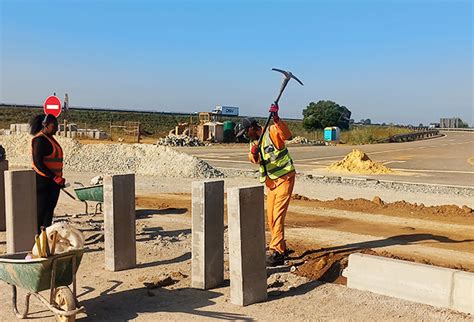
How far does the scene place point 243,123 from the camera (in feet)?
23.5

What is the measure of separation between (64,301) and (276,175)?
2.98 meters

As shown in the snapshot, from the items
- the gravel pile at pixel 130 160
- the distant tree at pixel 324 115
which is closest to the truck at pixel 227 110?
the distant tree at pixel 324 115

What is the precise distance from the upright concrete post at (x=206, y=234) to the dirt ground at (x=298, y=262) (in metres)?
0.17

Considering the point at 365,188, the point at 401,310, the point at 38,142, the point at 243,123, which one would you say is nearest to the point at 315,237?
the point at 243,123

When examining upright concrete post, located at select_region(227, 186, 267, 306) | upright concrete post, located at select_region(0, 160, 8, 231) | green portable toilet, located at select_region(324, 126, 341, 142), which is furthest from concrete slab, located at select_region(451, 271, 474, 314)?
green portable toilet, located at select_region(324, 126, 341, 142)

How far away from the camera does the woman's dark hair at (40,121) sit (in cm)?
702

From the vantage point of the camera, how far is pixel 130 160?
901 inches

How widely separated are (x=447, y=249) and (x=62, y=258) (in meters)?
5.65

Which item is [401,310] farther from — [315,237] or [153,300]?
[315,237]

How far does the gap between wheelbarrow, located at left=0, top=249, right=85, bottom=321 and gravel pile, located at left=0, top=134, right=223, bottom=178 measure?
14475mm

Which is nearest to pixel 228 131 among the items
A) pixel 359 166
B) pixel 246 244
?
pixel 359 166

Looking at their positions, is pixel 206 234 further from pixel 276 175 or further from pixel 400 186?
pixel 400 186

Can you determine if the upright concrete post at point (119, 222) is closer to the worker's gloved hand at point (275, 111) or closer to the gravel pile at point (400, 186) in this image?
the worker's gloved hand at point (275, 111)

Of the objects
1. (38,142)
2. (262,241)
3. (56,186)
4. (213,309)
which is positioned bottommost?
(213,309)
